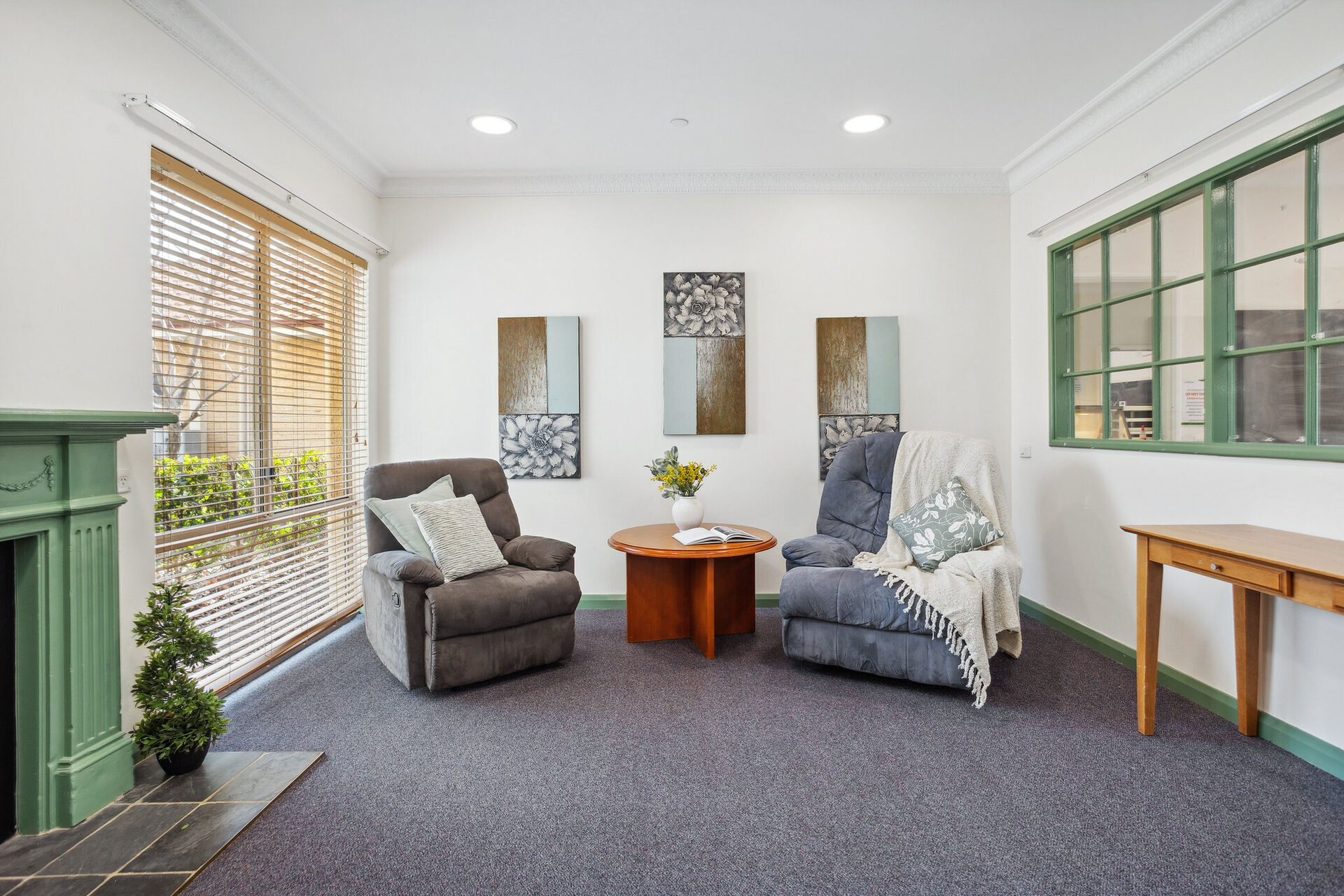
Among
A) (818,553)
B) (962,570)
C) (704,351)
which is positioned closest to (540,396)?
(704,351)

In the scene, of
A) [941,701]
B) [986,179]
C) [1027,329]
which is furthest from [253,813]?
[986,179]

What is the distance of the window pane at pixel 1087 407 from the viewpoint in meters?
3.19

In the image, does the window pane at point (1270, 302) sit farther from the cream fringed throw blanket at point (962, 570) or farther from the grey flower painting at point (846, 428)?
the grey flower painting at point (846, 428)

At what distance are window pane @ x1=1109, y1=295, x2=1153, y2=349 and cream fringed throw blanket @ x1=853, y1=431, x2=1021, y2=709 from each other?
0.79 metres

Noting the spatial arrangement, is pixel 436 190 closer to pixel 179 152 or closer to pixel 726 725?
pixel 179 152

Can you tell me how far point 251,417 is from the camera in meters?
2.75

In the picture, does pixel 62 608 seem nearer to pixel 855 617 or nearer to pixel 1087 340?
pixel 855 617

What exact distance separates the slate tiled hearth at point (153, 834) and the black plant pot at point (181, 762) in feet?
0.06

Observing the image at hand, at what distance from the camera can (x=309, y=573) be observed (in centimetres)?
316

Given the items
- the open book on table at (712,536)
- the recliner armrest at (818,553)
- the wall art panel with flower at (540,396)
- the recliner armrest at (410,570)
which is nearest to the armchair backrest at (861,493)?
the recliner armrest at (818,553)

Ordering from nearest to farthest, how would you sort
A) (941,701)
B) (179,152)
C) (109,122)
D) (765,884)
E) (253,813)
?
(765,884)
(253,813)
(109,122)
(179,152)
(941,701)

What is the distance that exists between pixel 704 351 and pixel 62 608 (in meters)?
2.95

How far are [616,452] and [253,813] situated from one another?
242 centimetres

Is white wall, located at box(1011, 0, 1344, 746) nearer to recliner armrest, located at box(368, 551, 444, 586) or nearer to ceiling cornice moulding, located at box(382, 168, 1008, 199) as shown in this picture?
ceiling cornice moulding, located at box(382, 168, 1008, 199)
